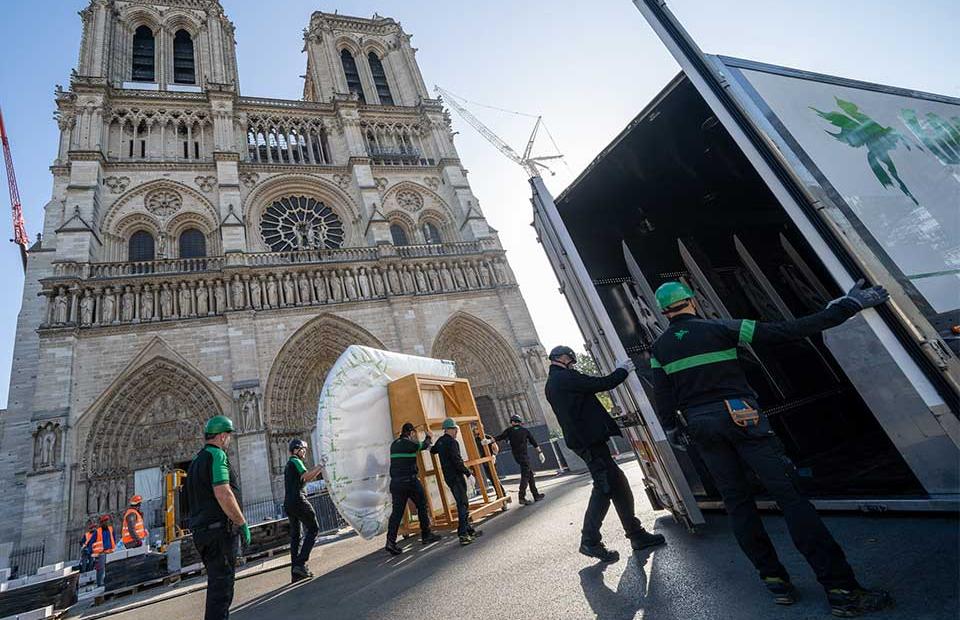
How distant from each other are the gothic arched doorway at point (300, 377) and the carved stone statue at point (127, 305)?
14.0 feet

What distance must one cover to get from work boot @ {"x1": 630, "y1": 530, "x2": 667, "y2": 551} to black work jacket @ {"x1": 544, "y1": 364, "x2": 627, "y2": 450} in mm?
709

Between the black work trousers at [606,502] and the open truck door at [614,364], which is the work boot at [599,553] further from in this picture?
the open truck door at [614,364]

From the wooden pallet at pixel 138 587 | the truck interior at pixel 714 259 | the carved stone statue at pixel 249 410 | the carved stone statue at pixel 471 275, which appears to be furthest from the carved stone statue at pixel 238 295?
the truck interior at pixel 714 259

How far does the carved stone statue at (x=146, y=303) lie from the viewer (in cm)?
1231

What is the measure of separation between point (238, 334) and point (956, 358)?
1434cm

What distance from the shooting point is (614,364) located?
351 cm

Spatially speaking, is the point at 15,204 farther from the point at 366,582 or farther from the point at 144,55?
the point at 366,582

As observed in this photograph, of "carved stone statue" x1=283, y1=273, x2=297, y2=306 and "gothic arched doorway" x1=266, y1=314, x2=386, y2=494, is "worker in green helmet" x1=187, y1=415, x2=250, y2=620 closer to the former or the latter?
"gothic arched doorway" x1=266, y1=314, x2=386, y2=494

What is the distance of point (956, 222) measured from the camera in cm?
266

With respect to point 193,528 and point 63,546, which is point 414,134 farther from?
point 193,528

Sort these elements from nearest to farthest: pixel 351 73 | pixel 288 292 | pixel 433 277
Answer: pixel 288 292
pixel 433 277
pixel 351 73

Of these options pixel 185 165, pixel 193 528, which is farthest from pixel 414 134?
pixel 193 528

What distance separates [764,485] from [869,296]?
103cm

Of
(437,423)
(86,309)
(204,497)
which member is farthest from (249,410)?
(204,497)
